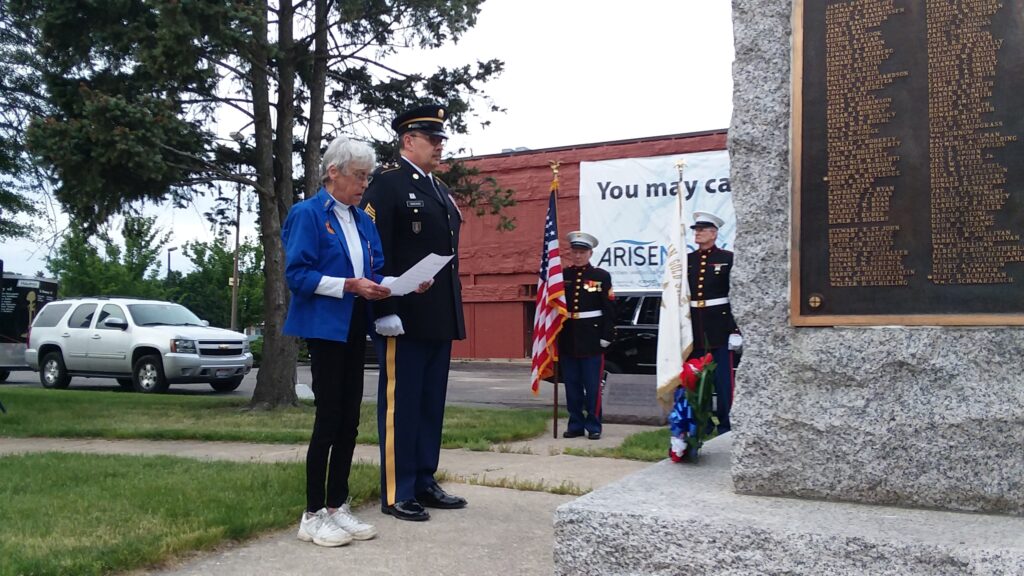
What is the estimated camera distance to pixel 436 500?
15.2 ft

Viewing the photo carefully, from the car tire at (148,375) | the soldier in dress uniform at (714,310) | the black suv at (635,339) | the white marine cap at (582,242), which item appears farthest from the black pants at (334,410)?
the car tire at (148,375)

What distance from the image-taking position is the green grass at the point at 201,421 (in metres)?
8.12

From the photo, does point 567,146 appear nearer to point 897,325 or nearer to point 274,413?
point 274,413

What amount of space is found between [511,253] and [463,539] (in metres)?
21.6

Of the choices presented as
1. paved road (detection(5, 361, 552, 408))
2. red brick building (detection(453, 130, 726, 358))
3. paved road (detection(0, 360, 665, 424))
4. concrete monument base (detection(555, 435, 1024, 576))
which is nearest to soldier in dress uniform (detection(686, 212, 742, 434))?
paved road (detection(0, 360, 665, 424))

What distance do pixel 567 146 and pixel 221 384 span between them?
11338 millimetres

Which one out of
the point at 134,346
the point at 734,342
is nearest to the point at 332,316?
the point at 734,342

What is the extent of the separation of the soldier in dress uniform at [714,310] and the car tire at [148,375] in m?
11.6

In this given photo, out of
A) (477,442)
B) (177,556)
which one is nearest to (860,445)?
(177,556)

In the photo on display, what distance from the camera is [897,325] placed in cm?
318

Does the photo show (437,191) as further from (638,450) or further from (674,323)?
(638,450)

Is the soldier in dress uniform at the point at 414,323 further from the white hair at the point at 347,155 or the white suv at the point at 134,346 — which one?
the white suv at the point at 134,346

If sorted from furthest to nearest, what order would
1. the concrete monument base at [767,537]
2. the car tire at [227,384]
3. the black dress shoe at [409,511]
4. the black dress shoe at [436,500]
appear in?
the car tire at [227,384]
the black dress shoe at [436,500]
the black dress shoe at [409,511]
the concrete monument base at [767,537]

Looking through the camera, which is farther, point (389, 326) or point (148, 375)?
point (148, 375)
